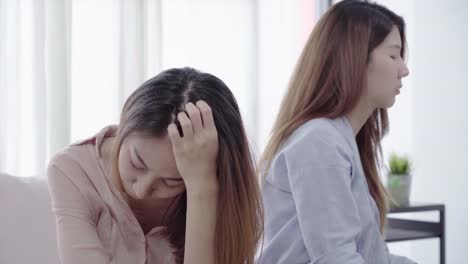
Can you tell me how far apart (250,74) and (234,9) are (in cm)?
35

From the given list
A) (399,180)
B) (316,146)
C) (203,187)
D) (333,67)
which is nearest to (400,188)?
(399,180)

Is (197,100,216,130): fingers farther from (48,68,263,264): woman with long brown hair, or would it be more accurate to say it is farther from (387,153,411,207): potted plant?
(387,153,411,207): potted plant

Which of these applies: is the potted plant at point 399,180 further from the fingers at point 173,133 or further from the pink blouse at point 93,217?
the fingers at point 173,133

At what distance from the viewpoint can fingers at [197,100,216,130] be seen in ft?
4.06

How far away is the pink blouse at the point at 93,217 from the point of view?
1293 mm

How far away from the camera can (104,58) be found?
10.4 ft

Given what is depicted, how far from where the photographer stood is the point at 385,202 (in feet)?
6.64

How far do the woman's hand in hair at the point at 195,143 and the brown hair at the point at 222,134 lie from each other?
2 cm

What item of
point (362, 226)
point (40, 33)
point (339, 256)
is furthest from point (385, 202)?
point (40, 33)

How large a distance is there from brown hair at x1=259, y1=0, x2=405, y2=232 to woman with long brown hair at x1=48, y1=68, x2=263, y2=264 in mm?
454

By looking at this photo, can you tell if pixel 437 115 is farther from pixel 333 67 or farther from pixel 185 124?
pixel 185 124

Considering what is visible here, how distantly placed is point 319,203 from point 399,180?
1.60 metres

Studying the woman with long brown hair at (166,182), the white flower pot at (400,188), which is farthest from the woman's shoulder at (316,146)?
the white flower pot at (400,188)

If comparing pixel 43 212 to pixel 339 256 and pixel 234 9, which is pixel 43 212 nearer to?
pixel 339 256
